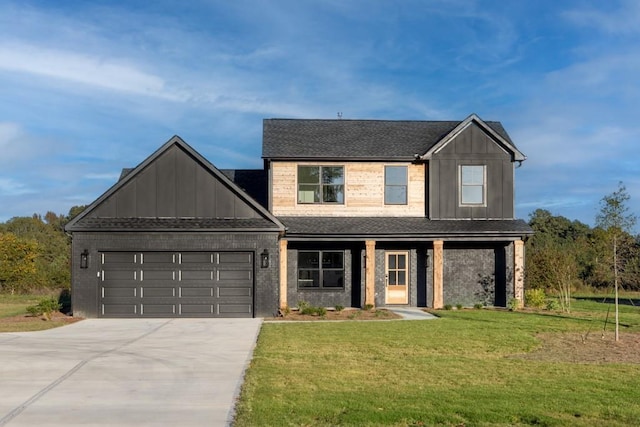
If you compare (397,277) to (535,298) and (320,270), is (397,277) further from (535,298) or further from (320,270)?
(535,298)

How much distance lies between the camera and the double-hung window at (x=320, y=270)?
2462cm

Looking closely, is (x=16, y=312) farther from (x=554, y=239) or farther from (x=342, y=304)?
(x=554, y=239)

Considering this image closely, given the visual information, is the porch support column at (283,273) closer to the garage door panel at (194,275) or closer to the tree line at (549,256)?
the garage door panel at (194,275)

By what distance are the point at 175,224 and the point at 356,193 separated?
7074 millimetres

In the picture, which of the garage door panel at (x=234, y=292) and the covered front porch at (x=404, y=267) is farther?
the covered front porch at (x=404, y=267)

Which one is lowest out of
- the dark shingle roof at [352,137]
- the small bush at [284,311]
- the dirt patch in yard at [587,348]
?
the small bush at [284,311]

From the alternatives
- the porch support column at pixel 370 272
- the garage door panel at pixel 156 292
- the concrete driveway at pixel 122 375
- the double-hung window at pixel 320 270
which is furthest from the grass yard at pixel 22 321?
the porch support column at pixel 370 272

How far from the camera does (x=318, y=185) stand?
24.6 metres

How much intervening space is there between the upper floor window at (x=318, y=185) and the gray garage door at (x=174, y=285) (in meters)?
4.37

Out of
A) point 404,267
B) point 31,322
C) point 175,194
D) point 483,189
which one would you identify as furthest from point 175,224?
point 483,189

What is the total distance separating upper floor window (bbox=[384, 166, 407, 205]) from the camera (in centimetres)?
2483

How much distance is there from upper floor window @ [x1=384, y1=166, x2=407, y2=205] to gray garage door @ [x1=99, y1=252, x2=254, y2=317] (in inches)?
253

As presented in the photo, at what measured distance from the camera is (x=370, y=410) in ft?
26.5

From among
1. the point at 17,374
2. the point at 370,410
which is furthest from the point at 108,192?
the point at 370,410
